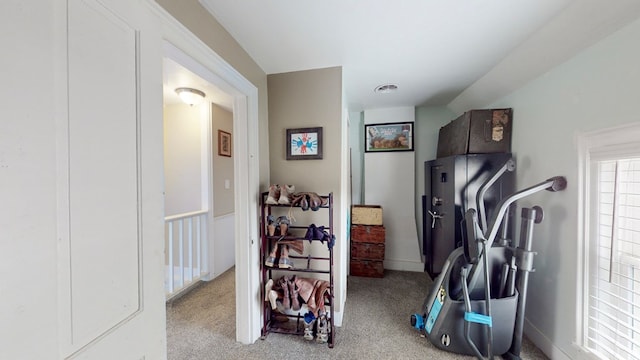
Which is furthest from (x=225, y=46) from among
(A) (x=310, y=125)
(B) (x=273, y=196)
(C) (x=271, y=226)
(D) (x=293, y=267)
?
(D) (x=293, y=267)

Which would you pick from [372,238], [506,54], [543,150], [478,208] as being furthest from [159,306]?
[506,54]

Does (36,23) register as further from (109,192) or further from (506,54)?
(506,54)

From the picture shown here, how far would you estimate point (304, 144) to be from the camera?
187 cm

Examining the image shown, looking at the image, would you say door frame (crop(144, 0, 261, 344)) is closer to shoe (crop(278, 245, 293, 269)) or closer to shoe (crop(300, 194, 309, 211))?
shoe (crop(278, 245, 293, 269))

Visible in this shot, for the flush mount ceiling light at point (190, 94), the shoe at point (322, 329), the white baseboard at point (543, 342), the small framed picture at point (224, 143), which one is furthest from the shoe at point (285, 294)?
the flush mount ceiling light at point (190, 94)

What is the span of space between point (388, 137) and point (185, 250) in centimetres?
296

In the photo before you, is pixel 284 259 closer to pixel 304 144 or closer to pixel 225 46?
pixel 304 144

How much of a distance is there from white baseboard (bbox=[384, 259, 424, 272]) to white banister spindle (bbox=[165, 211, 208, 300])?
8.02 ft

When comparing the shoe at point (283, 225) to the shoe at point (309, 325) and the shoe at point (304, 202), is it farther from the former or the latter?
the shoe at point (309, 325)

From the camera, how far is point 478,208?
5.70 feet

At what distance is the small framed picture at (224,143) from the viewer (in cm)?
299

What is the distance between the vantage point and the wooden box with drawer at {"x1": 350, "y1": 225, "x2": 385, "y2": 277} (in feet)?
9.07

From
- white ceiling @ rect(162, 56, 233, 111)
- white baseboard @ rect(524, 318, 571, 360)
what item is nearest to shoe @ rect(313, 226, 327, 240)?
white ceiling @ rect(162, 56, 233, 111)

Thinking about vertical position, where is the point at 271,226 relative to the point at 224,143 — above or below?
below
